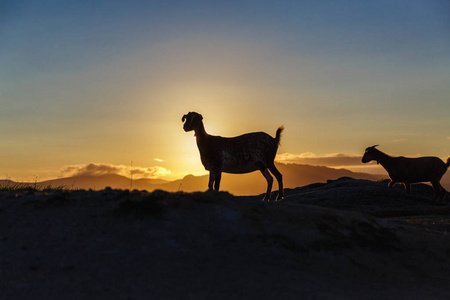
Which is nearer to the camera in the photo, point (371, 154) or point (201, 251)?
point (201, 251)

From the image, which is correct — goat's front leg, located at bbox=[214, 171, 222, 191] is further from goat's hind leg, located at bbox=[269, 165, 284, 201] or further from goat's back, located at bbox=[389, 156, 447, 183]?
goat's back, located at bbox=[389, 156, 447, 183]

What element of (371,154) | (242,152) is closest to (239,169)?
(242,152)

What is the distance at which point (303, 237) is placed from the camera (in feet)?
23.7

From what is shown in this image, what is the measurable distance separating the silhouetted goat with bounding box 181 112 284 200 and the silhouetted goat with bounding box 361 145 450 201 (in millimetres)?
8827

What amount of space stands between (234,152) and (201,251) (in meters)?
8.66

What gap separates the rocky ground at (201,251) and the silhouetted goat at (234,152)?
5.89 meters

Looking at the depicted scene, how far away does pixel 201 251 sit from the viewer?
634 cm

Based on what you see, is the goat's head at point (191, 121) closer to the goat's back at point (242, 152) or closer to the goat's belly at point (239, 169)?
the goat's back at point (242, 152)

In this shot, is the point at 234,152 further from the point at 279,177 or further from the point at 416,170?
the point at 416,170

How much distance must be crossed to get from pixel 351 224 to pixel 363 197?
864 cm

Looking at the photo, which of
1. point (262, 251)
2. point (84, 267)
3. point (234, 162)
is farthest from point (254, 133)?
point (84, 267)

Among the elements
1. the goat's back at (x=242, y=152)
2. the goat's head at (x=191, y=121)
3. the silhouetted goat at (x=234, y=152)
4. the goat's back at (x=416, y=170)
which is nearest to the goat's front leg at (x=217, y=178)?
the silhouetted goat at (x=234, y=152)

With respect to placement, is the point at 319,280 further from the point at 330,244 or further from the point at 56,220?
the point at 56,220

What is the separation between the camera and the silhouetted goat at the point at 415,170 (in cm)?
2191
